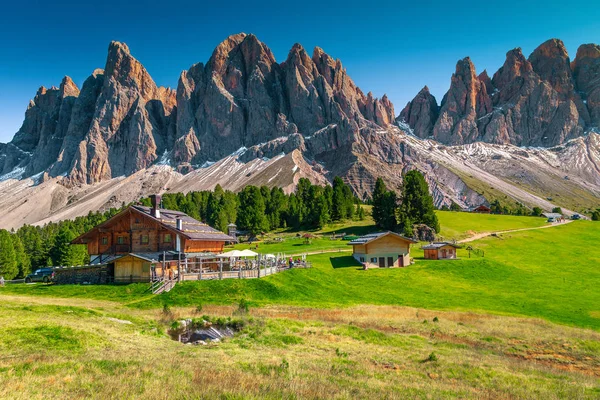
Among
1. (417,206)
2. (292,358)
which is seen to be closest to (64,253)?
(417,206)

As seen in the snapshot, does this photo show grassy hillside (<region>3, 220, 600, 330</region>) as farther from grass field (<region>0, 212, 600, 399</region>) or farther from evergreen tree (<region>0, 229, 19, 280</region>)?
evergreen tree (<region>0, 229, 19, 280</region>)

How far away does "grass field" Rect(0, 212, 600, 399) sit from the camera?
1109cm

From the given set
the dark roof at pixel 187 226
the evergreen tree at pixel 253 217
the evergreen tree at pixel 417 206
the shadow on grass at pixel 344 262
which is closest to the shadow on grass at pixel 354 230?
the evergreen tree at pixel 417 206

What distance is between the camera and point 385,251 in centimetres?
5803

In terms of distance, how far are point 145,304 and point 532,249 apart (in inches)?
2677

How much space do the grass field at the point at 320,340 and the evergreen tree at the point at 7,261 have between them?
1671 inches

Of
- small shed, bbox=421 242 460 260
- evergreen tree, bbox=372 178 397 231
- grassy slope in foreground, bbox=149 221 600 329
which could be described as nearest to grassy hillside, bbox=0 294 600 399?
grassy slope in foreground, bbox=149 221 600 329

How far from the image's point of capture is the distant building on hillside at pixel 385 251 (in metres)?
57.7

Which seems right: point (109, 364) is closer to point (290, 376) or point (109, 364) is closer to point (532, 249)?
point (290, 376)

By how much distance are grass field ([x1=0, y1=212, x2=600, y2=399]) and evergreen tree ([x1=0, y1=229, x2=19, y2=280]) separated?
42.4 metres

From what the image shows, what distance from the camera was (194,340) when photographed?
20328mm

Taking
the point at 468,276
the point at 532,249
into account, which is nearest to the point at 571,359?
the point at 468,276

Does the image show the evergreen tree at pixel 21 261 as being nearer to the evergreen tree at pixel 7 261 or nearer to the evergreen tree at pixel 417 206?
the evergreen tree at pixel 7 261

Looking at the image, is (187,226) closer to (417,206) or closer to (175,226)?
(175,226)
